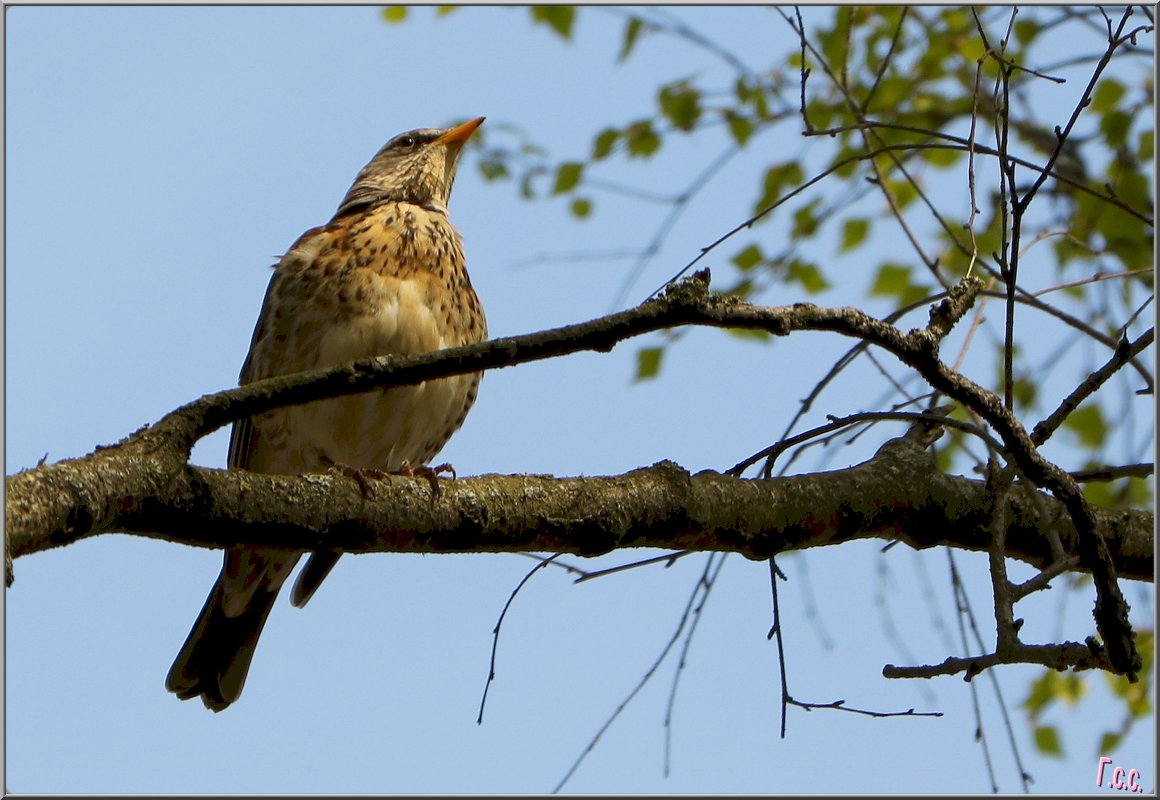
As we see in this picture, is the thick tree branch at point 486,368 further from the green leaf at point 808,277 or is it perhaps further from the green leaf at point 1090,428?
the green leaf at point 1090,428

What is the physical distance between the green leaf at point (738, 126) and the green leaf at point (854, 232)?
796 millimetres

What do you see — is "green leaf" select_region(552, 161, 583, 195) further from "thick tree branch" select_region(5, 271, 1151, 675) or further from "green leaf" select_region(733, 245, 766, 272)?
"thick tree branch" select_region(5, 271, 1151, 675)

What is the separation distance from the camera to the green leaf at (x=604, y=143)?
6301mm

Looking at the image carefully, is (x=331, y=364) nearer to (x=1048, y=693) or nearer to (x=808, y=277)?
(x=808, y=277)

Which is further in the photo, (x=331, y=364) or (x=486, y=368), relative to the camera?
(x=331, y=364)

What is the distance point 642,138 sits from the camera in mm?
6270

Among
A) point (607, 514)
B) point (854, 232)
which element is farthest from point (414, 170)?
point (607, 514)

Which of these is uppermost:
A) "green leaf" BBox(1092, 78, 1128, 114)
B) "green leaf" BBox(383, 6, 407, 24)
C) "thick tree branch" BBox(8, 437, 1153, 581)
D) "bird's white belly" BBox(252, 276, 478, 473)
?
"green leaf" BBox(383, 6, 407, 24)

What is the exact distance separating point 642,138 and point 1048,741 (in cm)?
345

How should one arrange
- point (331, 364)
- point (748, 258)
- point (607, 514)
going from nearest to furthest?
point (607, 514), point (331, 364), point (748, 258)

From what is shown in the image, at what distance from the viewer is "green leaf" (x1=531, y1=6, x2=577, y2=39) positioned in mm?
5922

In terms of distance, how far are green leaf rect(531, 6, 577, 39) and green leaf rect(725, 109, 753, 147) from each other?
2.82ft

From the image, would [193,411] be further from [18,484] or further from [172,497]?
[18,484]

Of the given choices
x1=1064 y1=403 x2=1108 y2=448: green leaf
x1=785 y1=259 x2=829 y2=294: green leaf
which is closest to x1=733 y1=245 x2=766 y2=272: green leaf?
x1=785 y1=259 x2=829 y2=294: green leaf
